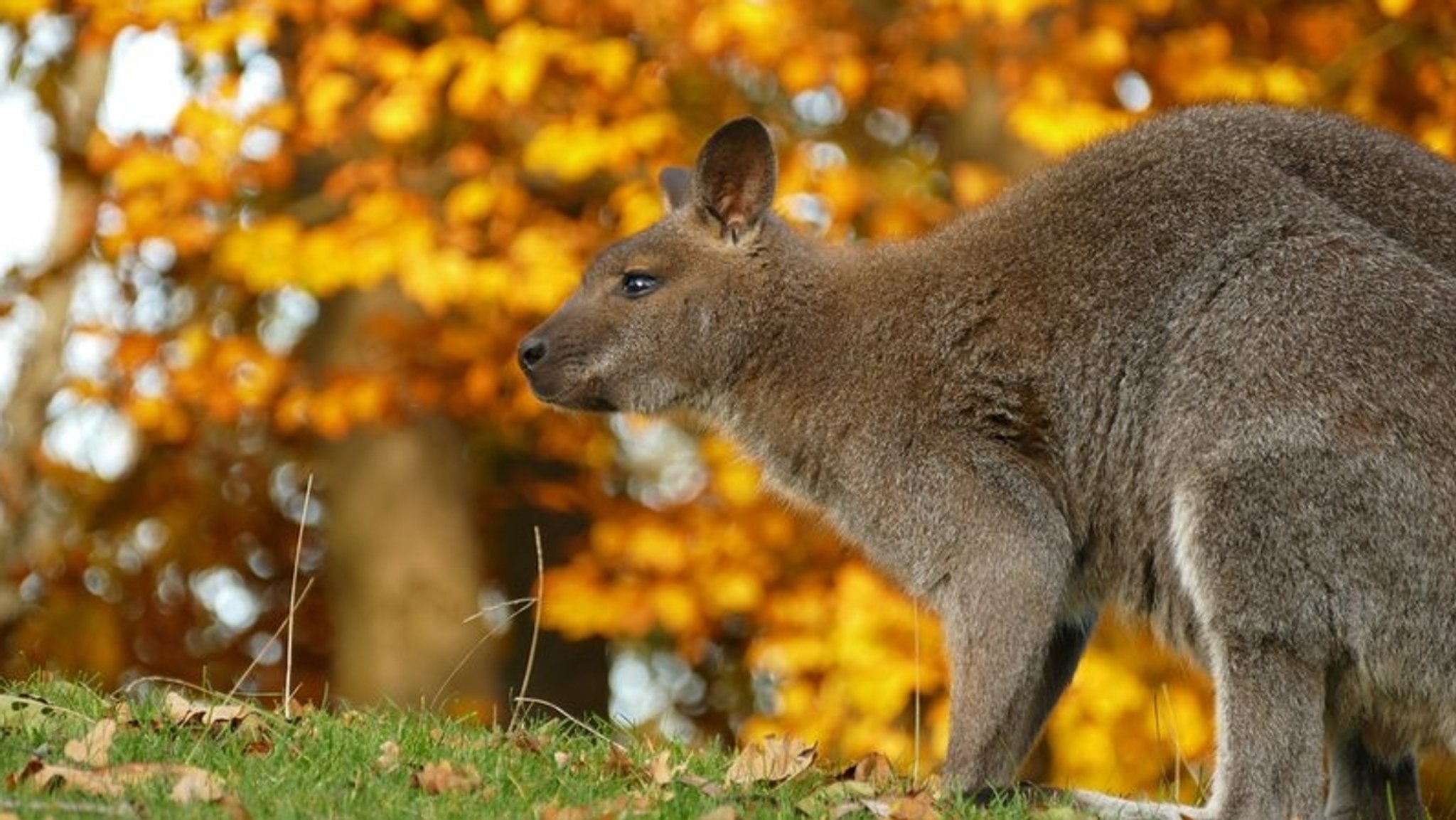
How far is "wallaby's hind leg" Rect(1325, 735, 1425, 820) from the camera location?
6.99 metres

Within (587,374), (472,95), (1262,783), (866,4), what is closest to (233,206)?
(472,95)

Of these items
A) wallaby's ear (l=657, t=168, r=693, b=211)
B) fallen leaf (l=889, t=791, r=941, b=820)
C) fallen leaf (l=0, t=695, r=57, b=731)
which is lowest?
fallen leaf (l=0, t=695, r=57, b=731)

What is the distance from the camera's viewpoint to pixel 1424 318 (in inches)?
254

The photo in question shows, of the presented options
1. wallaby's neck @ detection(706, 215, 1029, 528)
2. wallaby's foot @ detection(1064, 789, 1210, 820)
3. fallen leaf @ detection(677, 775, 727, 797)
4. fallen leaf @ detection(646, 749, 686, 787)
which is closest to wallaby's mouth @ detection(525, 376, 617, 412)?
wallaby's neck @ detection(706, 215, 1029, 528)

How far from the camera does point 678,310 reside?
26.2ft

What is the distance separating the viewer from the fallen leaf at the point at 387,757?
241 inches

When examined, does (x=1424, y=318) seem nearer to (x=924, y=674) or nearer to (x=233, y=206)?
(x=924, y=674)

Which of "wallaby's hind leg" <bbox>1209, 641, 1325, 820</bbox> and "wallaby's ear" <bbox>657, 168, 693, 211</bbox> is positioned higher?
"wallaby's ear" <bbox>657, 168, 693, 211</bbox>

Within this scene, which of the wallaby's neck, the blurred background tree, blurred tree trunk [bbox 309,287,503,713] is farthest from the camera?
blurred tree trunk [bbox 309,287,503,713]

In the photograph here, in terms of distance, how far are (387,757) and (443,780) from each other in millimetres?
337

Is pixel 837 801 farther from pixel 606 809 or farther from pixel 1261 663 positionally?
pixel 1261 663

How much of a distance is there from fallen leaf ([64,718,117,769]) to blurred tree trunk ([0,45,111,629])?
9.54 m

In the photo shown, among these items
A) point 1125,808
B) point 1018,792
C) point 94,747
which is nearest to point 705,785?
point 1018,792

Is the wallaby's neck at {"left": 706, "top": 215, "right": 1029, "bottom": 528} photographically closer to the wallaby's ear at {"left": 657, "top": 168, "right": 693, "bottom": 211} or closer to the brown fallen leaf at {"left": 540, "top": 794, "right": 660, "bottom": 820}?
the wallaby's ear at {"left": 657, "top": 168, "right": 693, "bottom": 211}
